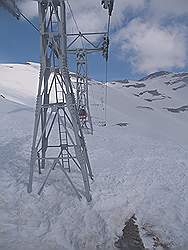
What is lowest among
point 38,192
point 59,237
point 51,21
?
point 59,237

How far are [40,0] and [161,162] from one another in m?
10.2

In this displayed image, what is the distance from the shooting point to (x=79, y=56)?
2473cm

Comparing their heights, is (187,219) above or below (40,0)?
below

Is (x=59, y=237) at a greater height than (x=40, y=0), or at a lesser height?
lesser

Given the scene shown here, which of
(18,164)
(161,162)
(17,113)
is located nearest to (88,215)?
(18,164)

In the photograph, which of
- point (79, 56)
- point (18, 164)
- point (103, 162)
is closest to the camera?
point (18, 164)

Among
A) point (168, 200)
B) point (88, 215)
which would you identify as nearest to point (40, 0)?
point (88, 215)

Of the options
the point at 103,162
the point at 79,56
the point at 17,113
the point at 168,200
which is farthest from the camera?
the point at 17,113

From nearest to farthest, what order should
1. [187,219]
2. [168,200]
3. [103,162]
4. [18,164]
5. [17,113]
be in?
[187,219], [168,200], [18,164], [103,162], [17,113]

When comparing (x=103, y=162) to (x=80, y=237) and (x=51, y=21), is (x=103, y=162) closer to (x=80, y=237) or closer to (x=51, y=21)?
(x=80, y=237)

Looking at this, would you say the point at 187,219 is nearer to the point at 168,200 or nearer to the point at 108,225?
the point at 168,200

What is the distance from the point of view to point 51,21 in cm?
1219

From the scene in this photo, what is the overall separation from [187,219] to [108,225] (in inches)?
112

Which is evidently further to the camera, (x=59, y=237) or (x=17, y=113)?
(x=17, y=113)
